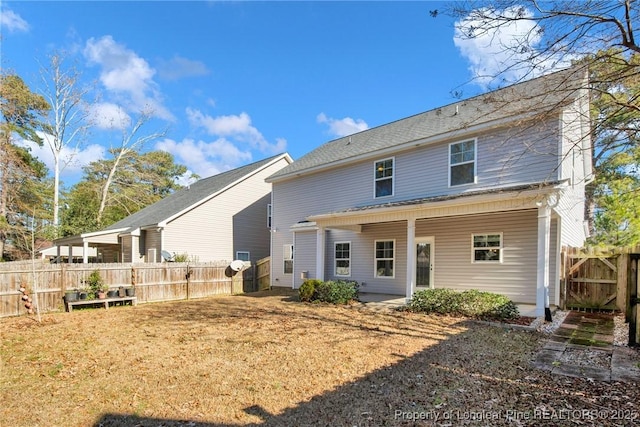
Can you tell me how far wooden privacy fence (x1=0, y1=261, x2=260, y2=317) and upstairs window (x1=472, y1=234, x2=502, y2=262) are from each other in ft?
32.8

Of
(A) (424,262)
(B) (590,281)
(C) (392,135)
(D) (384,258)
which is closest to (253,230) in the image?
(D) (384,258)

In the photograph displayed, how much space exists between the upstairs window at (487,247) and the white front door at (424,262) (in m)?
1.40

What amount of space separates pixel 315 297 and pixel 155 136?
2287 cm

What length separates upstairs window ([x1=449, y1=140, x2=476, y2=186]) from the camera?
10.7 m

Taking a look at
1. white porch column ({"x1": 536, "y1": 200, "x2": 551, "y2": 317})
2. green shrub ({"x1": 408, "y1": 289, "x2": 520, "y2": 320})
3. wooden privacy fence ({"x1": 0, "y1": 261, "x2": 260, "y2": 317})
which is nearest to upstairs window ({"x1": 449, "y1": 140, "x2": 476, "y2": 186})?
white porch column ({"x1": 536, "y1": 200, "x2": 551, "y2": 317})

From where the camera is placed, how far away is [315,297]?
11664mm

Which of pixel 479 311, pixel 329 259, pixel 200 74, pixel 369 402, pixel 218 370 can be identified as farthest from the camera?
pixel 200 74

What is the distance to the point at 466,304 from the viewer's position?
8633 mm

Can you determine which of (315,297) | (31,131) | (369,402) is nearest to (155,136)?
(31,131)

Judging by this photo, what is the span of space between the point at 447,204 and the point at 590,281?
4.47 m

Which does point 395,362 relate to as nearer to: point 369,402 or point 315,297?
point 369,402

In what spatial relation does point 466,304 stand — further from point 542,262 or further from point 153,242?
point 153,242

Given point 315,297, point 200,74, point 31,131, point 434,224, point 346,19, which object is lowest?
point 315,297

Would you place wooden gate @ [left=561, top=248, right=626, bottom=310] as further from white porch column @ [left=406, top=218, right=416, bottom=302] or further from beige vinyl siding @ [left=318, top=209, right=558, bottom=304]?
white porch column @ [left=406, top=218, right=416, bottom=302]
